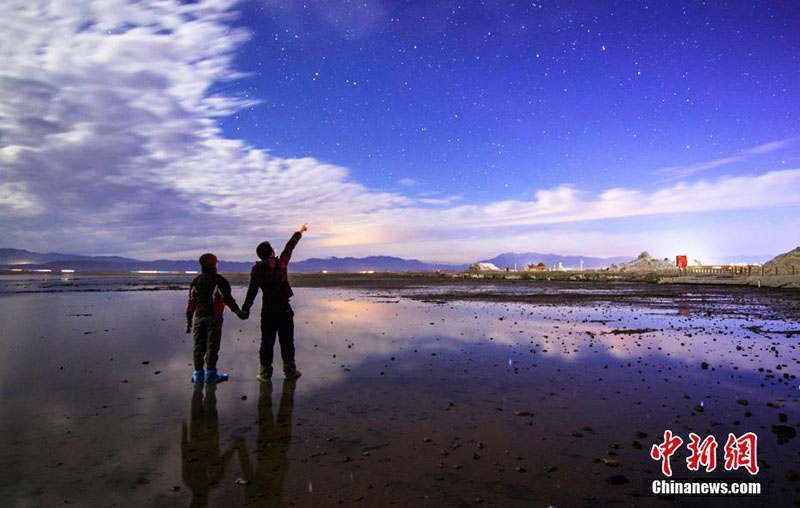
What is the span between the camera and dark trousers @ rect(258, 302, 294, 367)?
10.1 m

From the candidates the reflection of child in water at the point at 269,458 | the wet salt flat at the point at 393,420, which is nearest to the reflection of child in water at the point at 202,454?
the wet salt flat at the point at 393,420

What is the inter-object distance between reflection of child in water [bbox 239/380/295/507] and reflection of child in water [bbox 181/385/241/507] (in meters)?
0.31

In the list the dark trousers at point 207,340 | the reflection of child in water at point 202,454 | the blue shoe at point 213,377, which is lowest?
the reflection of child in water at point 202,454

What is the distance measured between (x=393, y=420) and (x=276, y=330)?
4474 mm

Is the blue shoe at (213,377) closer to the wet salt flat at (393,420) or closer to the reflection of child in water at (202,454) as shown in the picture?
the wet salt flat at (393,420)

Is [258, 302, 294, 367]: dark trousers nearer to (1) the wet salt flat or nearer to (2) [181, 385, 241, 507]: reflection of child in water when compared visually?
(1) the wet salt flat

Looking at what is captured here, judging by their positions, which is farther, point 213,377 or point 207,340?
point 207,340

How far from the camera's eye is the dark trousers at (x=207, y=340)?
379 inches

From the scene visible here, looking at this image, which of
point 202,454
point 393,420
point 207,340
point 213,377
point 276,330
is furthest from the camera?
point 276,330

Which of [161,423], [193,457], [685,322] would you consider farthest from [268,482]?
[685,322]

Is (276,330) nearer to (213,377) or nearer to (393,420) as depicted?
(213,377)

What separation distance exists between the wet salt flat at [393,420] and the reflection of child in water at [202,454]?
30mm

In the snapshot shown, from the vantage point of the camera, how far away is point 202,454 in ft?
19.0

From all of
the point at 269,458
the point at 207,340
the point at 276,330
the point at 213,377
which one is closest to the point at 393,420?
the point at 269,458
